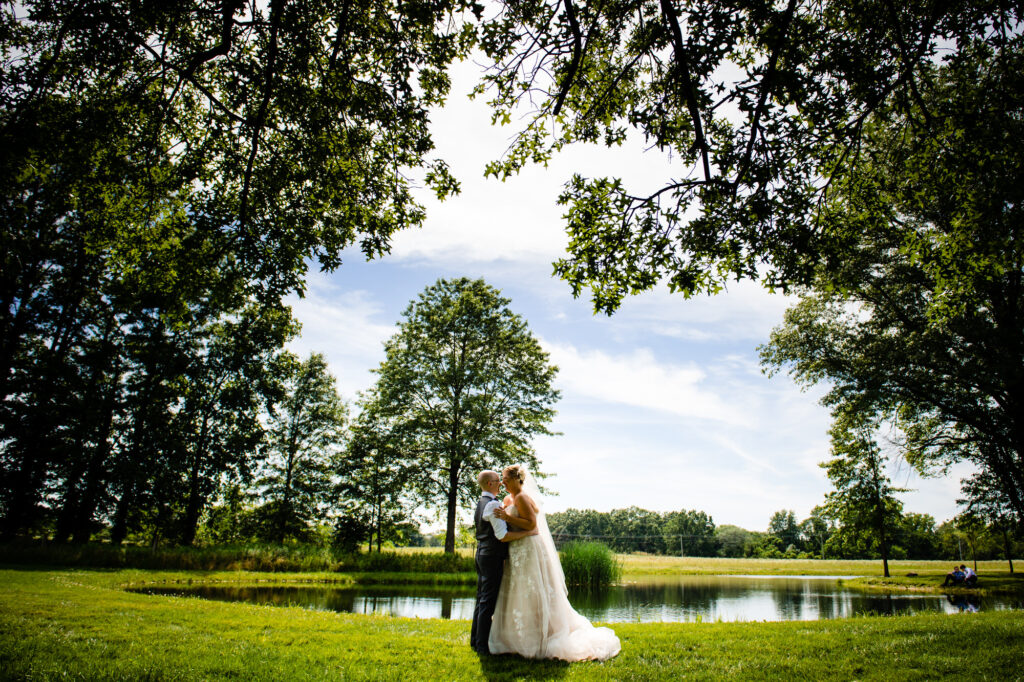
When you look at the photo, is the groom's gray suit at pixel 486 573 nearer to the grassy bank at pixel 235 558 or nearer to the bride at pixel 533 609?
the bride at pixel 533 609

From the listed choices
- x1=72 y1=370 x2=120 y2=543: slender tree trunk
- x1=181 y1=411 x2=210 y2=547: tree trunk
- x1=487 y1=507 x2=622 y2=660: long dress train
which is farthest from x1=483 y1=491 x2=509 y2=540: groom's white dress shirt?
x1=181 y1=411 x2=210 y2=547: tree trunk

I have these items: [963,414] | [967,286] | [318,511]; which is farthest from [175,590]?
[963,414]

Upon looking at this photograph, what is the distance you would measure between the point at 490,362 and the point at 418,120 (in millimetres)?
23071

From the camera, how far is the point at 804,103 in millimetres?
5516

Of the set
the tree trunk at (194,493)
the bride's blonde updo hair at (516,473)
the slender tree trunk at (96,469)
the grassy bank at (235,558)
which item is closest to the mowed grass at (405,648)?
the bride's blonde updo hair at (516,473)

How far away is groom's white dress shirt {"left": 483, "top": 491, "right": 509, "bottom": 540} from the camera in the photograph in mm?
6047

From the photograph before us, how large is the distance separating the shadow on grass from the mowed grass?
0.02m

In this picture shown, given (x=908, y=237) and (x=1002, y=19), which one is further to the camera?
(x=908, y=237)

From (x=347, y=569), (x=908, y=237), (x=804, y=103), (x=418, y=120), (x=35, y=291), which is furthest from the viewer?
(x=35, y=291)

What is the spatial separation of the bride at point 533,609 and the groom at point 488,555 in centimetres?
8

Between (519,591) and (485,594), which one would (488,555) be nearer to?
(485,594)

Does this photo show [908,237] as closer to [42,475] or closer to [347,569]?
[347,569]

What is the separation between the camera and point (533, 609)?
5.98m

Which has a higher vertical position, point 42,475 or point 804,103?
point 804,103
